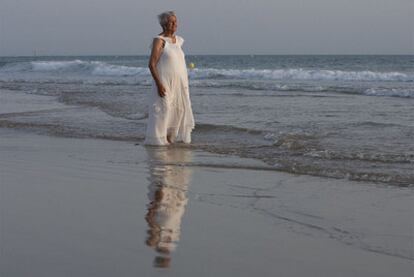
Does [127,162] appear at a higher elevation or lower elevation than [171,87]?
lower

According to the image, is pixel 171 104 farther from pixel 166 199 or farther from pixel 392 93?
pixel 392 93

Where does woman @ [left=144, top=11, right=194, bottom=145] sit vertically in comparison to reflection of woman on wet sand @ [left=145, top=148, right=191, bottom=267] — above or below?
above

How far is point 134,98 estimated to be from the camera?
56.1ft

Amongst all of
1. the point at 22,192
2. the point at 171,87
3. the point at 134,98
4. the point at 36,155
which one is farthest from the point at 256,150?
the point at 134,98

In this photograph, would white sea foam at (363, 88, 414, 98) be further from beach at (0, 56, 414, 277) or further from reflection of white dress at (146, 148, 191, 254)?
reflection of white dress at (146, 148, 191, 254)

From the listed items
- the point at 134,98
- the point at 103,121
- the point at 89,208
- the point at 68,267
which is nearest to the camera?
the point at 68,267

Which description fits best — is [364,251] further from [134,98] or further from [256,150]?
[134,98]

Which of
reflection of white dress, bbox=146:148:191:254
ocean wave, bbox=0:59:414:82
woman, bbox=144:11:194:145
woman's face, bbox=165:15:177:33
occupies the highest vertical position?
woman's face, bbox=165:15:177:33

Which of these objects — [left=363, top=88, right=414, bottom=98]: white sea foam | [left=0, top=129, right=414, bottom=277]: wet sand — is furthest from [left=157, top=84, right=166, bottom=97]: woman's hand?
[left=363, top=88, right=414, bottom=98]: white sea foam

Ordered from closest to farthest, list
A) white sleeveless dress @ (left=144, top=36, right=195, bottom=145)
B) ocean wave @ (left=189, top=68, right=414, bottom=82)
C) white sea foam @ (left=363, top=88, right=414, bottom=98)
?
white sleeveless dress @ (left=144, top=36, right=195, bottom=145)
white sea foam @ (left=363, top=88, right=414, bottom=98)
ocean wave @ (left=189, top=68, right=414, bottom=82)

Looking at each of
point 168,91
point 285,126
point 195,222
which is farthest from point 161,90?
point 195,222

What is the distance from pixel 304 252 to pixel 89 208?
1.57 metres

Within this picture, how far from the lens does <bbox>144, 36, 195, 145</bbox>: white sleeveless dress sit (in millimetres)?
8180

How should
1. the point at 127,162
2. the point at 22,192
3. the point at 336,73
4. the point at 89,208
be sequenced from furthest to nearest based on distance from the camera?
the point at 336,73 < the point at 127,162 < the point at 22,192 < the point at 89,208
